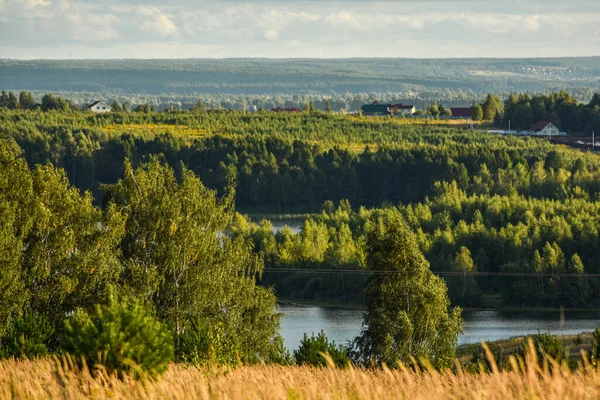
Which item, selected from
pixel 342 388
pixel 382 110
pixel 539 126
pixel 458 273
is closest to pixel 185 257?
pixel 342 388

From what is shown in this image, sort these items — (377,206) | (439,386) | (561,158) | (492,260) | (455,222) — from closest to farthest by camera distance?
1. (439,386)
2. (492,260)
3. (455,222)
4. (561,158)
5. (377,206)

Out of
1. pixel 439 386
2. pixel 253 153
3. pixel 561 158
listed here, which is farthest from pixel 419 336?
pixel 253 153

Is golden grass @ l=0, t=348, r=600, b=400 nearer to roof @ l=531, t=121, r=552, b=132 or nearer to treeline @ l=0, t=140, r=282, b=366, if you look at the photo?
treeline @ l=0, t=140, r=282, b=366

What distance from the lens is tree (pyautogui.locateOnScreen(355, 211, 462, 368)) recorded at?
22.7 metres

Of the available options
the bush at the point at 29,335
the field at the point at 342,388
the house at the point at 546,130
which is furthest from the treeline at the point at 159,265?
the house at the point at 546,130

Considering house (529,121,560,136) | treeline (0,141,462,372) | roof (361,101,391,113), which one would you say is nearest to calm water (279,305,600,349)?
treeline (0,141,462,372)

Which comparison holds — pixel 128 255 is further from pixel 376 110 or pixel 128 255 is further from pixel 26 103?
pixel 376 110

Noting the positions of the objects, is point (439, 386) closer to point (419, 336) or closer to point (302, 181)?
point (419, 336)

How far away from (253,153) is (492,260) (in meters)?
42.2

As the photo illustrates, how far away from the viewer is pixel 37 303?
2186cm

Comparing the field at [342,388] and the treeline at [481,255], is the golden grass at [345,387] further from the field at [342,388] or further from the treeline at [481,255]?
the treeline at [481,255]

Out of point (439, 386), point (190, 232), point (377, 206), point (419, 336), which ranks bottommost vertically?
point (377, 206)

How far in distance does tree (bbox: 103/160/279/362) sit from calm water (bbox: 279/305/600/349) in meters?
9.01

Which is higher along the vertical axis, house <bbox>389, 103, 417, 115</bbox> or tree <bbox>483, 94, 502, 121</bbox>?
tree <bbox>483, 94, 502, 121</bbox>
